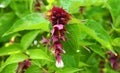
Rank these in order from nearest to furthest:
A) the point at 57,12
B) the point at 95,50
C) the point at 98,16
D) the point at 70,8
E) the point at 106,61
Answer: the point at 57,12, the point at 70,8, the point at 95,50, the point at 106,61, the point at 98,16

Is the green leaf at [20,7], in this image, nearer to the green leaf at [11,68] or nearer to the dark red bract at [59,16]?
the green leaf at [11,68]

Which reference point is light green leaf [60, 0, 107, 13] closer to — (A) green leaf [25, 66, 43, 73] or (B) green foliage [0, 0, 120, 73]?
(B) green foliage [0, 0, 120, 73]

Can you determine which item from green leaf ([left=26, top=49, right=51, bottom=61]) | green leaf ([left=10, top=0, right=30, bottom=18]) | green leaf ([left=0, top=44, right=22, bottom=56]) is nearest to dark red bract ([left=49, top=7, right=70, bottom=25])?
green leaf ([left=26, top=49, right=51, bottom=61])

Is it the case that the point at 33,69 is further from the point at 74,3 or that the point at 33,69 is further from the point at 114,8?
the point at 114,8

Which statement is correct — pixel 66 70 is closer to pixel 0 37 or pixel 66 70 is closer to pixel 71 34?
pixel 71 34

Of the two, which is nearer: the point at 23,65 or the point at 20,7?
the point at 23,65

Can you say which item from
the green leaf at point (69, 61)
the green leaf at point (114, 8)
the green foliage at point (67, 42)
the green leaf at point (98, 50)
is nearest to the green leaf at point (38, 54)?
the green foliage at point (67, 42)

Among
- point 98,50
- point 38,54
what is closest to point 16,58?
point 38,54

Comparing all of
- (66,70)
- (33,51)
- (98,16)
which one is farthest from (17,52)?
(98,16)
